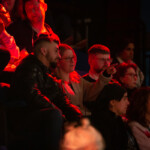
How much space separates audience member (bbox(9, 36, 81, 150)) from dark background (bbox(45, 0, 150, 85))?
3.77 ft

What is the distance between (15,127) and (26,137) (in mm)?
114

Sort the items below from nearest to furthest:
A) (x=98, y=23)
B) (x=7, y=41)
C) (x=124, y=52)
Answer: (x=7, y=41)
(x=124, y=52)
(x=98, y=23)

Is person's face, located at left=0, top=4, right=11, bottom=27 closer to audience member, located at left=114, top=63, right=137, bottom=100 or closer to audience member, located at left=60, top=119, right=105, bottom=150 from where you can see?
audience member, located at left=114, top=63, right=137, bottom=100

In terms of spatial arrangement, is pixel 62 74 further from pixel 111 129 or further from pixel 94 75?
pixel 111 129

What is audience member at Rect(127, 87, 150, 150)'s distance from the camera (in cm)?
316

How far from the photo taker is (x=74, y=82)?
3293mm

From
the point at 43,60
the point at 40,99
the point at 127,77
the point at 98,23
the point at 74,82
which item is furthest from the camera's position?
the point at 98,23

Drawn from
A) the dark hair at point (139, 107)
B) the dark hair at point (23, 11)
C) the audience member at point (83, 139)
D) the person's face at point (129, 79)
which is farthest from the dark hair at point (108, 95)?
the audience member at point (83, 139)

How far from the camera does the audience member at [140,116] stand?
10.4 ft

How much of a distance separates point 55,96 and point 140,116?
959mm

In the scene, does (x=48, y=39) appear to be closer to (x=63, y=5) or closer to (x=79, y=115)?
(x=79, y=115)

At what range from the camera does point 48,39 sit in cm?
283

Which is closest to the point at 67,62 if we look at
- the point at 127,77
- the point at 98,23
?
the point at 127,77

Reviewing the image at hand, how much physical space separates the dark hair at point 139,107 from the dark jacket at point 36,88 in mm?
778
